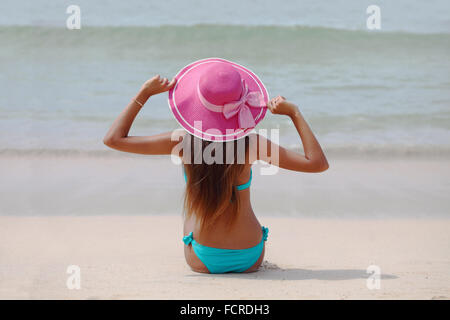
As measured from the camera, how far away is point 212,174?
8.48 feet

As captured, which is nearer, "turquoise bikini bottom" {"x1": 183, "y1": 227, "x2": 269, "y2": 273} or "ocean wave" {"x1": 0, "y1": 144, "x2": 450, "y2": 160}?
"turquoise bikini bottom" {"x1": 183, "y1": 227, "x2": 269, "y2": 273}

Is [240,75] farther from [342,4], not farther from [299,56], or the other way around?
[342,4]

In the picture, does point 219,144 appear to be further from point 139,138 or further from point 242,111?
point 139,138

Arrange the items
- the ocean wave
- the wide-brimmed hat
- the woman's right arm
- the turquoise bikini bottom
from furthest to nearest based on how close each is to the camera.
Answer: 1. the ocean wave
2. the turquoise bikini bottom
3. the woman's right arm
4. the wide-brimmed hat

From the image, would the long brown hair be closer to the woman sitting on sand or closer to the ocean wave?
the woman sitting on sand

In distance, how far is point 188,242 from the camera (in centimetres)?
283

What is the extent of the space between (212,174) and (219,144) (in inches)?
6.2

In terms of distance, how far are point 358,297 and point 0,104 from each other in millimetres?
6123

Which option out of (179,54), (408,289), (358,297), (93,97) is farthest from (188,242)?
(179,54)

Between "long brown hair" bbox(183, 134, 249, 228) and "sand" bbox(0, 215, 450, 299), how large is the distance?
Result: 14.5 inches

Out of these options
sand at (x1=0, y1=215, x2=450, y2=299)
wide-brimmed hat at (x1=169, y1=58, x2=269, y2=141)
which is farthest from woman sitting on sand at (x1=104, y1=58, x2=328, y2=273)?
sand at (x1=0, y1=215, x2=450, y2=299)

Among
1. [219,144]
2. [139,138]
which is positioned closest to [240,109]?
A: [219,144]

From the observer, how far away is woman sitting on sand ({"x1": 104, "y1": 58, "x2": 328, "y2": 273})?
2467 mm

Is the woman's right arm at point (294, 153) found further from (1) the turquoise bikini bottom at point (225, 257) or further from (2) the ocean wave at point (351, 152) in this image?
(2) the ocean wave at point (351, 152)
